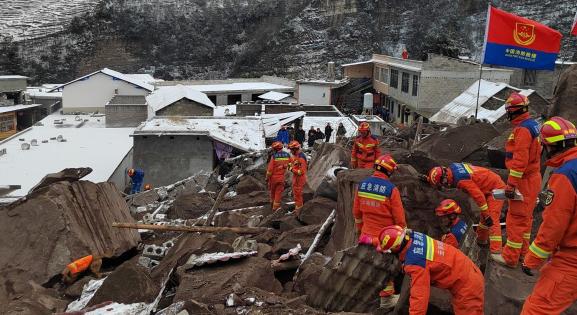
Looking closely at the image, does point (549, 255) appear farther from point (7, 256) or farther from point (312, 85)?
point (312, 85)

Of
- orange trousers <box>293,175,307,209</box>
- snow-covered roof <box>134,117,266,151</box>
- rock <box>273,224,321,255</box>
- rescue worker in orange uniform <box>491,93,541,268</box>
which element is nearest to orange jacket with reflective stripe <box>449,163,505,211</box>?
rescue worker in orange uniform <box>491,93,541,268</box>

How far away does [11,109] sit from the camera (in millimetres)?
31062

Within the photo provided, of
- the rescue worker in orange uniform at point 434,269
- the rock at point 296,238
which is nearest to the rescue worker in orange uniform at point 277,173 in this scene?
the rock at point 296,238

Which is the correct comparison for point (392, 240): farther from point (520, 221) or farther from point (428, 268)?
point (520, 221)

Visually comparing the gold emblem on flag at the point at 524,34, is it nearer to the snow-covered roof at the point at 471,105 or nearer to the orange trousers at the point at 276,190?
the orange trousers at the point at 276,190

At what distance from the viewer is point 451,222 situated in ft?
20.0

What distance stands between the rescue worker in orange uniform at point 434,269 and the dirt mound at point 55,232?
507 centimetres

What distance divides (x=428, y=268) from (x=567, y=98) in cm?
584

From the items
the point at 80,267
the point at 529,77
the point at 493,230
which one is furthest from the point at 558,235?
the point at 529,77

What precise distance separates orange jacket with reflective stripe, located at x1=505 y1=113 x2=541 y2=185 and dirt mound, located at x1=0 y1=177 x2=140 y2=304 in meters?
5.93

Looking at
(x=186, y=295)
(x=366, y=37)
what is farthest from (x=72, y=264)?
(x=366, y=37)

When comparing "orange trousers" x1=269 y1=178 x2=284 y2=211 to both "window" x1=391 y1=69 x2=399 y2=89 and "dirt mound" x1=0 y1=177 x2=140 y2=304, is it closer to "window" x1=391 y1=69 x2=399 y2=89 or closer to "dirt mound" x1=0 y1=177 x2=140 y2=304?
"dirt mound" x1=0 y1=177 x2=140 y2=304

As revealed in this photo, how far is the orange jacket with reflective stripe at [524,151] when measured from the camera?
5.29 metres

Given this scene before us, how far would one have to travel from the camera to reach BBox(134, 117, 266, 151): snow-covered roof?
1761 cm
